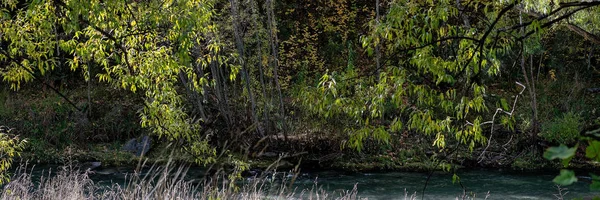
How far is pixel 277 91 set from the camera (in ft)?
56.1

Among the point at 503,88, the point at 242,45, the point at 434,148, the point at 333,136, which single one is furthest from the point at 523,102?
the point at 242,45

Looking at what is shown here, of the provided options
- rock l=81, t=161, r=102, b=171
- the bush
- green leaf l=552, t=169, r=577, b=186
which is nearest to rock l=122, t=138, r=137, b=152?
rock l=81, t=161, r=102, b=171

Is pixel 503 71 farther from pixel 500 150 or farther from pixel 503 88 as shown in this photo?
pixel 500 150

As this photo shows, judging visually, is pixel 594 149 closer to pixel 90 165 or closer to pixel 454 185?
pixel 454 185

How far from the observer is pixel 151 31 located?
624cm

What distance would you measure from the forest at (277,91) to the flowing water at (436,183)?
0.39m

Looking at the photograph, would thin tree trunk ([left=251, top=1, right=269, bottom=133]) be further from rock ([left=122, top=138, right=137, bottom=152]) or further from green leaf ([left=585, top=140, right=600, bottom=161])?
green leaf ([left=585, top=140, right=600, bottom=161])

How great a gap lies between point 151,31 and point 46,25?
2.98ft

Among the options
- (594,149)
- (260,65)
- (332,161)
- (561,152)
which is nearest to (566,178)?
(561,152)

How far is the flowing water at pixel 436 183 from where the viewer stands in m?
11.6

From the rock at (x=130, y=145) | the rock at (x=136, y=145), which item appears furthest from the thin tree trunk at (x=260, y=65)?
the rock at (x=130, y=145)

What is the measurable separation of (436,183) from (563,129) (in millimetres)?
3979

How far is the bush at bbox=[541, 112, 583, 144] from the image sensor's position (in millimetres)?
14836

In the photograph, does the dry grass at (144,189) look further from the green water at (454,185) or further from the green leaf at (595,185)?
the green water at (454,185)
